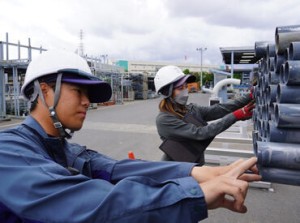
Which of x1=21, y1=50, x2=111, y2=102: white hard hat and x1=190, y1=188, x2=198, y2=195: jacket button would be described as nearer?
x1=190, y1=188, x2=198, y2=195: jacket button

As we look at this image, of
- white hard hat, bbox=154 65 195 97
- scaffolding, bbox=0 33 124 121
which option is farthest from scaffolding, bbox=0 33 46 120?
white hard hat, bbox=154 65 195 97

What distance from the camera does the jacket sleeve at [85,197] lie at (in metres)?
0.84

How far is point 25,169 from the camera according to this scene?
3.00 feet

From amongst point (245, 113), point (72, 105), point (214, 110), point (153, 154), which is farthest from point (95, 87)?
point (153, 154)

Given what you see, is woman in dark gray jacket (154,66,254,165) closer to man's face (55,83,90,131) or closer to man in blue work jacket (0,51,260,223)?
man in blue work jacket (0,51,260,223)

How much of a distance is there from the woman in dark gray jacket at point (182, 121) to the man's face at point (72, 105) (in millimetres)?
1523

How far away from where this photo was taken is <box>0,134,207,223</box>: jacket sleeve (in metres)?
0.84

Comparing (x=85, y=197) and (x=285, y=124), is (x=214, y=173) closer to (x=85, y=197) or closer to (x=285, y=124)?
(x=285, y=124)

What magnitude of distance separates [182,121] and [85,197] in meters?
2.04

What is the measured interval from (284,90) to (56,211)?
3.53ft

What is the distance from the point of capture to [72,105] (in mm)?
1352

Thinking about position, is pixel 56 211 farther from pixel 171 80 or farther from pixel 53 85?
pixel 171 80

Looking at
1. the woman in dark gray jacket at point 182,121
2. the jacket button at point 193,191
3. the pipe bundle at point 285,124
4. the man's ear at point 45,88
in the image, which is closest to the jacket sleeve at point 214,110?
the woman in dark gray jacket at point 182,121

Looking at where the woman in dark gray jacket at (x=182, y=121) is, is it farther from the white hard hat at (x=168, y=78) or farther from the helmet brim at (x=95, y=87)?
the helmet brim at (x=95, y=87)
